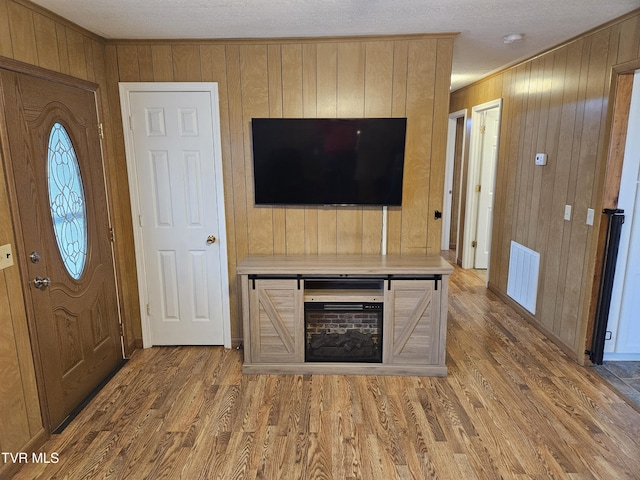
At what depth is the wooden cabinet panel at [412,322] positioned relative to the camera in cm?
281

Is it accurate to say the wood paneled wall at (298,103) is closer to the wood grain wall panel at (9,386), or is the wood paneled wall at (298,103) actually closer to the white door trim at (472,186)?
the wood grain wall panel at (9,386)

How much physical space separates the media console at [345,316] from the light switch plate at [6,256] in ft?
4.17

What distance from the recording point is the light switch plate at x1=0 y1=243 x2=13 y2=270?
1.95 metres

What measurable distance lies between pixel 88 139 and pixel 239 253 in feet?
4.33

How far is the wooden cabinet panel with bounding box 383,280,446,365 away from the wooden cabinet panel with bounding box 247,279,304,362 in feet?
2.09

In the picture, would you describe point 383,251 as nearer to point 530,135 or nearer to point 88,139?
point 530,135

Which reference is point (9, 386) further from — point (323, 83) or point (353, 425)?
point (323, 83)

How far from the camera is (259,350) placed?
2941mm

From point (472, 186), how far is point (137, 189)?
4.01 metres

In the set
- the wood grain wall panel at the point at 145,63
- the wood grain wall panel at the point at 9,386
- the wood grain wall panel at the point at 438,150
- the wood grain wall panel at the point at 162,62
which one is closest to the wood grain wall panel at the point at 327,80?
the wood grain wall panel at the point at 438,150

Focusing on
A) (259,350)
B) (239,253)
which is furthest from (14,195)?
(259,350)

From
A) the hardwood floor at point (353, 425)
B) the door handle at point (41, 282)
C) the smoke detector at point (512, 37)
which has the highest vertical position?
the smoke detector at point (512, 37)

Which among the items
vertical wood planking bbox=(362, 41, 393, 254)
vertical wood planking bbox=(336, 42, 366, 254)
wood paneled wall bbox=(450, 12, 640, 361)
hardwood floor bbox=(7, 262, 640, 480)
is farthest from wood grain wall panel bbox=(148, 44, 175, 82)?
wood paneled wall bbox=(450, 12, 640, 361)

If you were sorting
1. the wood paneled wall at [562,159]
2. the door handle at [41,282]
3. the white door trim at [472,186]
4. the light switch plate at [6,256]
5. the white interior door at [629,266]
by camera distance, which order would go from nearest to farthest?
the light switch plate at [6,256], the door handle at [41,282], the white interior door at [629,266], the wood paneled wall at [562,159], the white door trim at [472,186]
